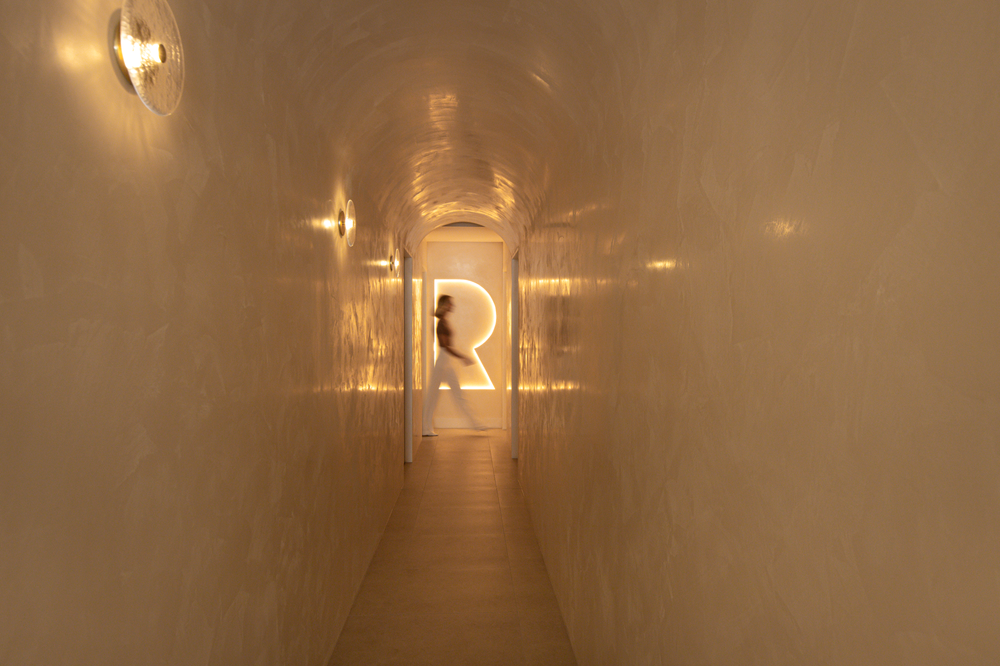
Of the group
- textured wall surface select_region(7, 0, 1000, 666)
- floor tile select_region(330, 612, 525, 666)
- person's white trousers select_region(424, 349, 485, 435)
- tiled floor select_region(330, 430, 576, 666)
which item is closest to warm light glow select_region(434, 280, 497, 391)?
person's white trousers select_region(424, 349, 485, 435)

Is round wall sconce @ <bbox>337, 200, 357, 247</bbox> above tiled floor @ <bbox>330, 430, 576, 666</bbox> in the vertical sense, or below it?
above

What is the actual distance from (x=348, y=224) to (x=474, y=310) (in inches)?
230

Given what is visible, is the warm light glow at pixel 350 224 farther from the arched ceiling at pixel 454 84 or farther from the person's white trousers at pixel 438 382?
the person's white trousers at pixel 438 382

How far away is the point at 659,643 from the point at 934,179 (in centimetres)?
127

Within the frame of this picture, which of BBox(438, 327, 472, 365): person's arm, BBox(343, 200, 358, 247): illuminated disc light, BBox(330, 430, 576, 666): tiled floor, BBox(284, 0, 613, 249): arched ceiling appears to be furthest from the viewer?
BBox(438, 327, 472, 365): person's arm

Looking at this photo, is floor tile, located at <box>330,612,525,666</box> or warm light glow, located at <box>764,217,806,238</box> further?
A: floor tile, located at <box>330,612,525,666</box>

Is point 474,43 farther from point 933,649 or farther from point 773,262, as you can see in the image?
point 933,649

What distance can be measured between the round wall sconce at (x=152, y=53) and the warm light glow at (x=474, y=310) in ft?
25.3

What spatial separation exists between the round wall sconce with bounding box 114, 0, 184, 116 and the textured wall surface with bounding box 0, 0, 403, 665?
0.11 feet

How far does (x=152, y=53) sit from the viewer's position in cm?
120

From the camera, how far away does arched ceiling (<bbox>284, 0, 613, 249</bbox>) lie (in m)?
2.14

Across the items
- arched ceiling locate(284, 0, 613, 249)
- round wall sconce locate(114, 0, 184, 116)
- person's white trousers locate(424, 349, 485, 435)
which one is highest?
arched ceiling locate(284, 0, 613, 249)

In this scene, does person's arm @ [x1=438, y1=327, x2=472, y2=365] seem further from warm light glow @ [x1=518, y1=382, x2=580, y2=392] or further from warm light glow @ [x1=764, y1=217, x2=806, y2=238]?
warm light glow @ [x1=764, y1=217, x2=806, y2=238]

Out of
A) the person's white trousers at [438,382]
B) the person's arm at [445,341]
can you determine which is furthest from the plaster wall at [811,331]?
the person's white trousers at [438,382]
